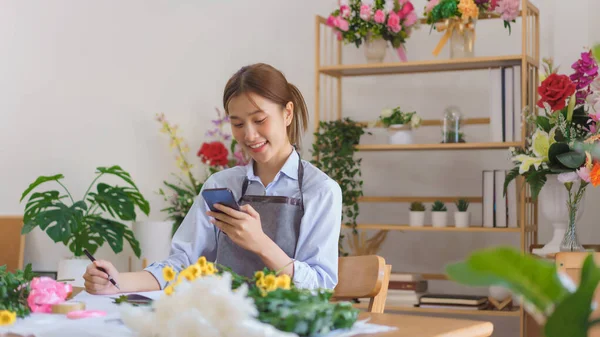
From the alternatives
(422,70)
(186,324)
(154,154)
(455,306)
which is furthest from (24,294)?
(154,154)

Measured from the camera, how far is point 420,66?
12.2ft

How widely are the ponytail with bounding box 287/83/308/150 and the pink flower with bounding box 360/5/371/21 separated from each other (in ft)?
5.09

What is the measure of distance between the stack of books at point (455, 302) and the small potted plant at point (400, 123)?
73 centimetres

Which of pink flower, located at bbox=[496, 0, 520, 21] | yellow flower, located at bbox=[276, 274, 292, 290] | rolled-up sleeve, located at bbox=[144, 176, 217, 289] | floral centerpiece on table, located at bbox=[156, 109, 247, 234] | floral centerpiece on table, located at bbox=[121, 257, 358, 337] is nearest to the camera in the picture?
floral centerpiece on table, located at bbox=[121, 257, 358, 337]

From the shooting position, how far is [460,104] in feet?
12.9

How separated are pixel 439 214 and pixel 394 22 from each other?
900 millimetres

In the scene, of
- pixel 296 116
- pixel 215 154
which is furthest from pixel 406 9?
pixel 296 116

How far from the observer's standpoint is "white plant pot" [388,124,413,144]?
3.72 meters

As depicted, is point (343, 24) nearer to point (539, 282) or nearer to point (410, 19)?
point (410, 19)

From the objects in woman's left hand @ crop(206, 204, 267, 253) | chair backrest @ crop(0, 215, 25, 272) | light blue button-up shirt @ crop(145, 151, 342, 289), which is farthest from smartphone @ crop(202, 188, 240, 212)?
chair backrest @ crop(0, 215, 25, 272)

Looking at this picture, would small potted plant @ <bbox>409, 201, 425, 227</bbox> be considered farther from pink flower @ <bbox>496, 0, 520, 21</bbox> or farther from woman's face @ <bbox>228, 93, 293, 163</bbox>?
woman's face @ <bbox>228, 93, 293, 163</bbox>

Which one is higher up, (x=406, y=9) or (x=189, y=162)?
(x=406, y=9)

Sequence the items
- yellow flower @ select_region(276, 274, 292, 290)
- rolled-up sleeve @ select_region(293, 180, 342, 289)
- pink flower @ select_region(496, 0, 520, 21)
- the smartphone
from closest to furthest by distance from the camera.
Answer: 1. yellow flower @ select_region(276, 274, 292, 290)
2. the smartphone
3. rolled-up sleeve @ select_region(293, 180, 342, 289)
4. pink flower @ select_region(496, 0, 520, 21)

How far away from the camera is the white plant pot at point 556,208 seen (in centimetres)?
325
